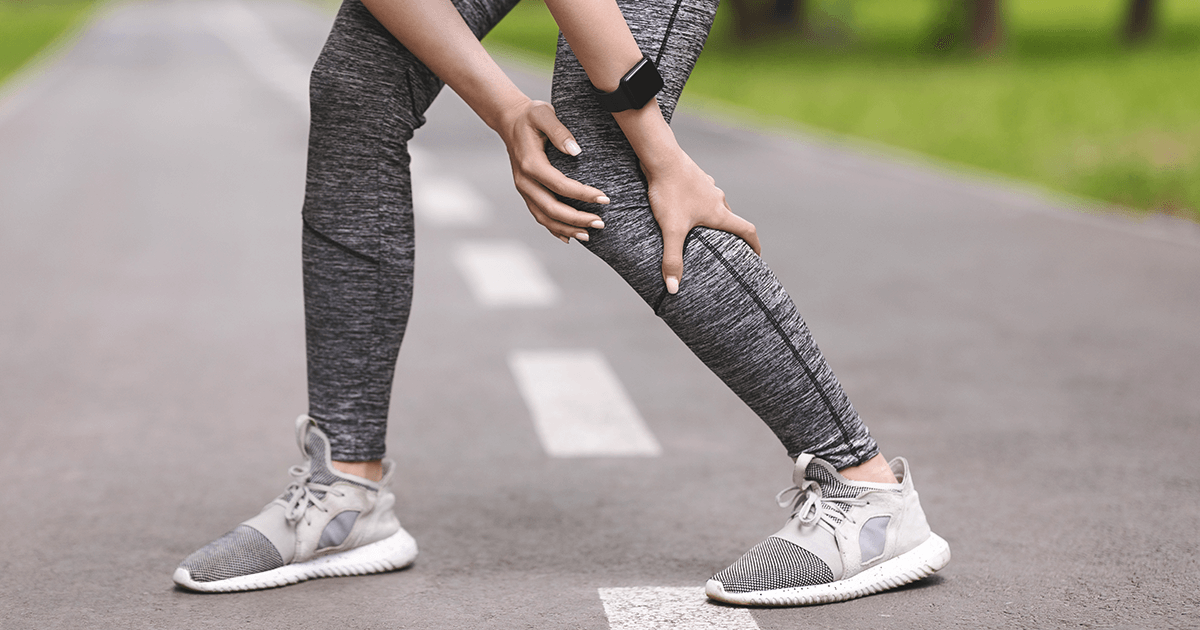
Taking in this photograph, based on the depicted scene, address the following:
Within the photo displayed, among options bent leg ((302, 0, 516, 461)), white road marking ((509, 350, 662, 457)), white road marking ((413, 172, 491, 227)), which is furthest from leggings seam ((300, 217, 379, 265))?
white road marking ((413, 172, 491, 227))

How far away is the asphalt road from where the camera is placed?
2605mm

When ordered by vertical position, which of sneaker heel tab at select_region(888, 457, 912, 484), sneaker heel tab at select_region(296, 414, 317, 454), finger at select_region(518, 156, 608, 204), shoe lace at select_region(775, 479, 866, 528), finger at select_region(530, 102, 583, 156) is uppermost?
finger at select_region(530, 102, 583, 156)

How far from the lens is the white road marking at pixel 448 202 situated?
834 cm

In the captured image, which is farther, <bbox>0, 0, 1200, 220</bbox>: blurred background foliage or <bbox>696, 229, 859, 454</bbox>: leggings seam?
<bbox>0, 0, 1200, 220</bbox>: blurred background foliage

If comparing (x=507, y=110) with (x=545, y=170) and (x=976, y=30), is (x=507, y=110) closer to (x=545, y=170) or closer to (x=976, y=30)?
(x=545, y=170)

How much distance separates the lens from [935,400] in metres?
4.27

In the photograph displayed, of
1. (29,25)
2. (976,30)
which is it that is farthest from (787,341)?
(29,25)

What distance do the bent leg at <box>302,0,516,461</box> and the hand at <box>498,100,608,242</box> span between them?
23 centimetres

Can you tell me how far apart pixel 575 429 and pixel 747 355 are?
5.02 feet

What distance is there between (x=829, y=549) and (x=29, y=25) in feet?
133

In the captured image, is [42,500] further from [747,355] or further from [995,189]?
[995,189]

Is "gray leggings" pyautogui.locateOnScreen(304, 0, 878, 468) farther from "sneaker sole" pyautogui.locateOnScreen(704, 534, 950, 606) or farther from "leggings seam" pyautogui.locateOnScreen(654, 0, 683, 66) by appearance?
"sneaker sole" pyautogui.locateOnScreen(704, 534, 950, 606)

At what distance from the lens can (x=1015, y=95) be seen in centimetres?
1645

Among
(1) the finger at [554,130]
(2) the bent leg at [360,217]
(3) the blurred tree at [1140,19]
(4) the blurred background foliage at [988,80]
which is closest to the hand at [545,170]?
(1) the finger at [554,130]
